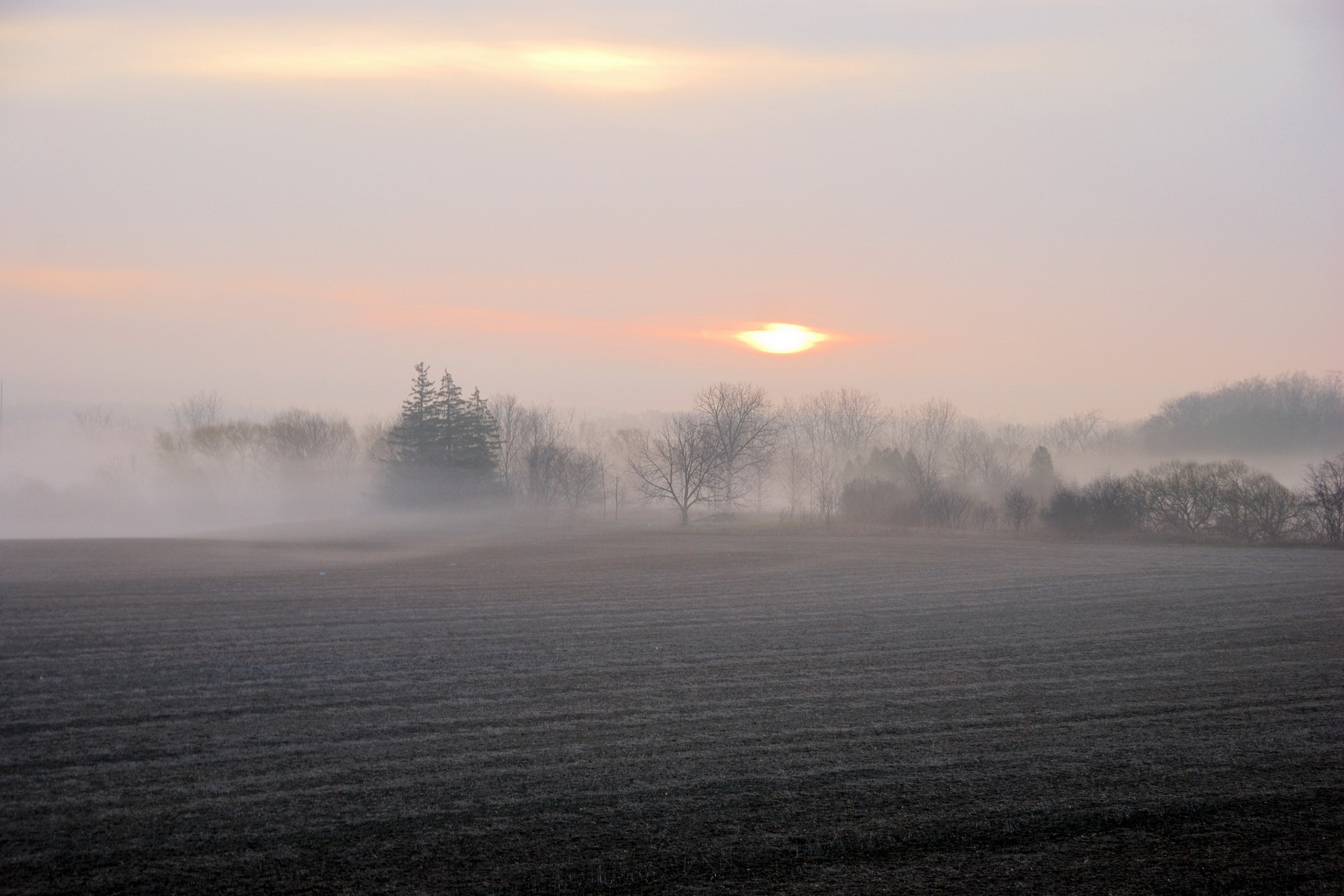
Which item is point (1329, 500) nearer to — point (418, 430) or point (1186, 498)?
point (1186, 498)

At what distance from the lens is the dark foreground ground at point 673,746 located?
7.14m

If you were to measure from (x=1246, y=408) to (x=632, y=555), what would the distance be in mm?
69409

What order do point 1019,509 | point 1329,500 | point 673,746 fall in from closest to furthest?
point 673,746 < point 1329,500 < point 1019,509

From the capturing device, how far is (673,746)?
398 inches

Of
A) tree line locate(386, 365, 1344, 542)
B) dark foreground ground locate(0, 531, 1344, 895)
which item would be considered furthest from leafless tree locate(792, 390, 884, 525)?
dark foreground ground locate(0, 531, 1344, 895)

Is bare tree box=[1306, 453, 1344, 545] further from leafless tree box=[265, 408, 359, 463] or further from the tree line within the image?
leafless tree box=[265, 408, 359, 463]

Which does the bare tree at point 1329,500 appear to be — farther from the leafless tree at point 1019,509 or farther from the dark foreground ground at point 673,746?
the dark foreground ground at point 673,746

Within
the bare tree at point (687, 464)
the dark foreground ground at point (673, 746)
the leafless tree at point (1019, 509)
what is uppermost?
the bare tree at point (687, 464)

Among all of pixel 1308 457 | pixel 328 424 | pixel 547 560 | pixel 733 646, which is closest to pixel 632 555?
pixel 547 560

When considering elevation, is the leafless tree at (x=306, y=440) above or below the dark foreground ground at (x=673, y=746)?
above

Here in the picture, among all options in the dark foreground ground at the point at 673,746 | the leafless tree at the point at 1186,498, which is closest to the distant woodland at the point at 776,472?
the leafless tree at the point at 1186,498

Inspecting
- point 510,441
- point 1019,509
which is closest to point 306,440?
point 510,441

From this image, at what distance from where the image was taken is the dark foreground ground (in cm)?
714

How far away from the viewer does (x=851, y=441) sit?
96.1m
